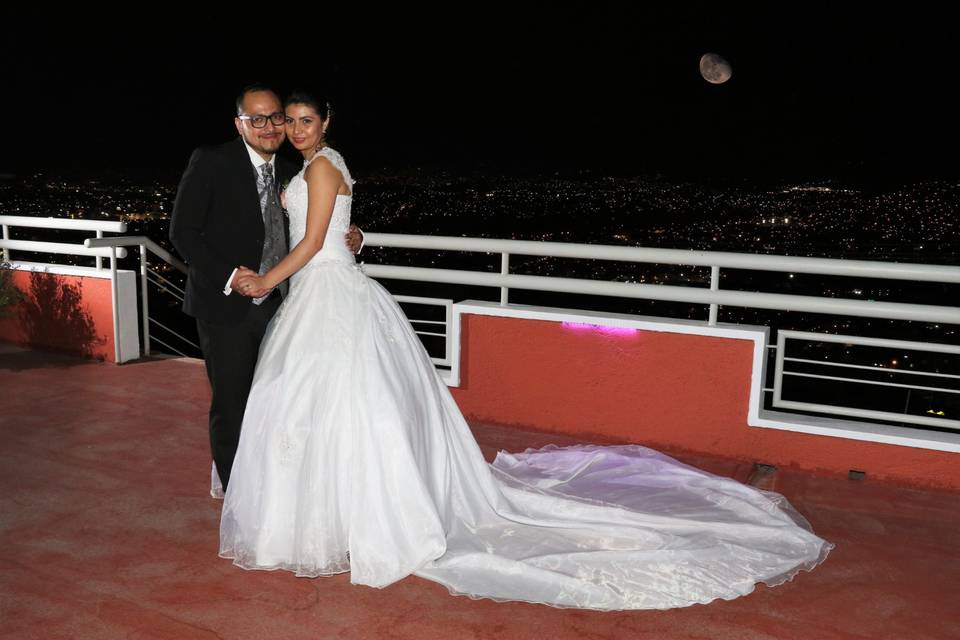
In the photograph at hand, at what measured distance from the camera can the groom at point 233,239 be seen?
3117 millimetres

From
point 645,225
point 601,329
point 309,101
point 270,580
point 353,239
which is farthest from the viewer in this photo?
point 645,225

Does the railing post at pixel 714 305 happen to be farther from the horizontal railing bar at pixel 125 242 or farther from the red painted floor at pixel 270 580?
the horizontal railing bar at pixel 125 242

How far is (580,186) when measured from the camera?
79.4 meters

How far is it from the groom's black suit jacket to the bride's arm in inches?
8.4

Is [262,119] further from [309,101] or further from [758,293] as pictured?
[758,293]

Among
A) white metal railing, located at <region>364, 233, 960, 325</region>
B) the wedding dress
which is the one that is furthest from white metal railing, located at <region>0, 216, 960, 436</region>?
the wedding dress

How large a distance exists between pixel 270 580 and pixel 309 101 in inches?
69.3

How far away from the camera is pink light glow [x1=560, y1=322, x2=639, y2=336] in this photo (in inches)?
169

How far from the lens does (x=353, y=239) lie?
3.33 meters

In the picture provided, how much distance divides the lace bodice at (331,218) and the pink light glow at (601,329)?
5.27 ft

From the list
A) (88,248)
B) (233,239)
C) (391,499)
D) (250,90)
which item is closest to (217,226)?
Answer: (233,239)

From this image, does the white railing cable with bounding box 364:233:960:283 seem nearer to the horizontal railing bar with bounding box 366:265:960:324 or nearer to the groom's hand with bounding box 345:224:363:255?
the horizontal railing bar with bounding box 366:265:960:324

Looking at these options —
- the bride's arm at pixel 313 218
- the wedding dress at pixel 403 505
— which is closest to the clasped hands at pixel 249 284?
the bride's arm at pixel 313 218

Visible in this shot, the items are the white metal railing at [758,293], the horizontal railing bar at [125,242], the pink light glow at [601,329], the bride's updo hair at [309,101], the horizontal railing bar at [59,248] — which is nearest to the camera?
the bride's updo hair at [309,101]
